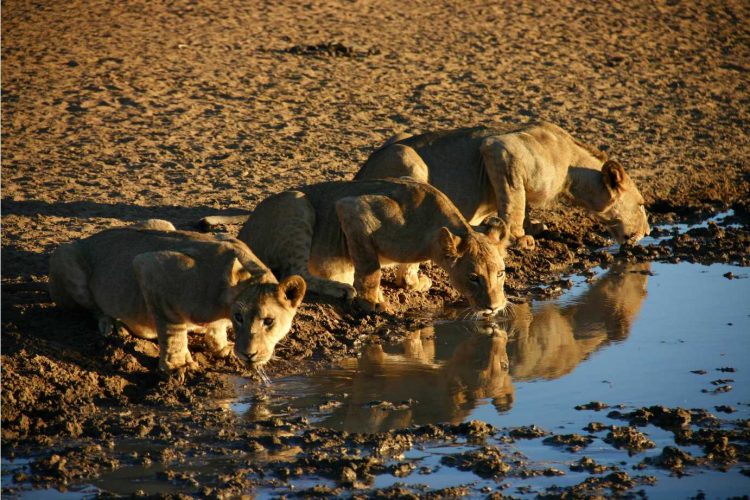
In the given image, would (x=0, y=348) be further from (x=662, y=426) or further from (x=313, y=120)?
(x=313, y=120)

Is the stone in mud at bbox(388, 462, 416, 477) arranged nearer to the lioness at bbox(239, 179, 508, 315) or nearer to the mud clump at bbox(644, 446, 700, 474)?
the mud clump at bbox(644, 446, 700, 474)

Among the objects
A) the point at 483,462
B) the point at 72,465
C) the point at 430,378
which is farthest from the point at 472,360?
the point at 72,465

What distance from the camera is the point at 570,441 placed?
710cm

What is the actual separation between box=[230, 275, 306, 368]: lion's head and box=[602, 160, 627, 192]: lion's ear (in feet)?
18.2

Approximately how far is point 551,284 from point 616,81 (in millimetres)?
7570

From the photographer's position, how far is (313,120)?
15.0 meters

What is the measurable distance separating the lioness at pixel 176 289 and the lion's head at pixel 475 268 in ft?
6.27

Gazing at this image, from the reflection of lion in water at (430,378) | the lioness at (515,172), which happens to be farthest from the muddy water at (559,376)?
the lioness at (515,172)

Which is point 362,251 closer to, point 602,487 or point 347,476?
point 347,476

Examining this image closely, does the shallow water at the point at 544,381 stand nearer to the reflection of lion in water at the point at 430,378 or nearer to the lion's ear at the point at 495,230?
the reflection of lion in water at the point at 430,378

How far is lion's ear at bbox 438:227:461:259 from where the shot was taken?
9.19 meters

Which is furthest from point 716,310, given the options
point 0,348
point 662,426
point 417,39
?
point 417,39

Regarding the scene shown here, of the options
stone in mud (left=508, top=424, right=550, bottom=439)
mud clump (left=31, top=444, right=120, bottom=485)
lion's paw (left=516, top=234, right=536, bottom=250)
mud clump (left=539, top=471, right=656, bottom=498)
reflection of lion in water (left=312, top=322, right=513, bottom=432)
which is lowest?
mud clump (left=31, top=444, right=120, bottom=485)

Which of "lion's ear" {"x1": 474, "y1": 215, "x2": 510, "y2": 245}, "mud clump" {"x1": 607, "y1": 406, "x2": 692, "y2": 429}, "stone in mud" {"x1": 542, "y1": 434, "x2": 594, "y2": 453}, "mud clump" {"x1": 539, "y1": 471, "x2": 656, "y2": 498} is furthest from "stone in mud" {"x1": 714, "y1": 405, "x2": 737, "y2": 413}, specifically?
"lion's ear" {"x1": 474, "y1": 215, "x2": 510, "y2": 245}
